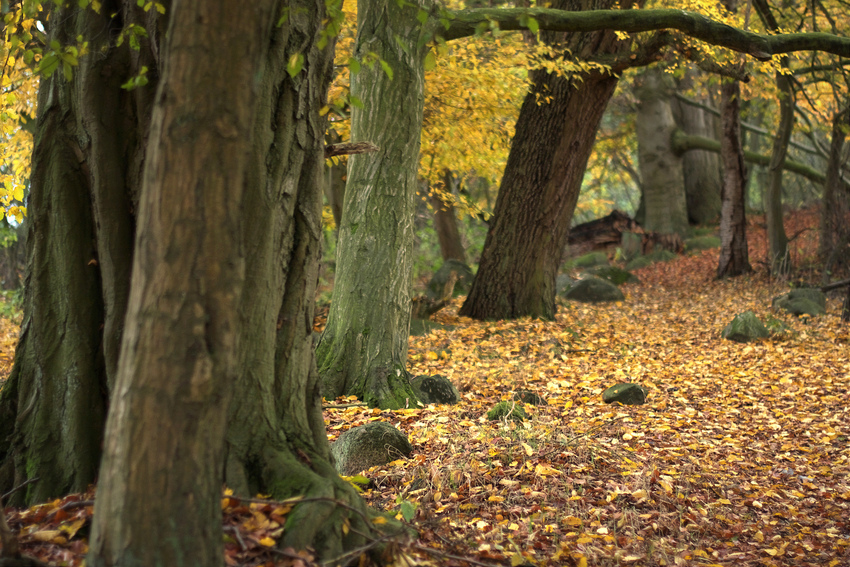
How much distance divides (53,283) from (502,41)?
Result: 861 centimetres

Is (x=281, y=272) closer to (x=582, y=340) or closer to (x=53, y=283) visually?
(x=53, y=283)

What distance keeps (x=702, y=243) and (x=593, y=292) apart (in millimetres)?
6211

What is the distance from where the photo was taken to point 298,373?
2.94 m

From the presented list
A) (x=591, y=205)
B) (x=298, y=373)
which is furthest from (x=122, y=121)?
(x=591, y=205)

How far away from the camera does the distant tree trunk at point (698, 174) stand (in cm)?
1997

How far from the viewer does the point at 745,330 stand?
9016 mm

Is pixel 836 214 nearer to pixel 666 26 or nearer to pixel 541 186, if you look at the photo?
pixel 541 186

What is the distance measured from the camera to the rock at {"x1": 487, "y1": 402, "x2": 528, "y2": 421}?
16.9ft

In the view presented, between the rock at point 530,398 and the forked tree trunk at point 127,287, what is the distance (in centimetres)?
327

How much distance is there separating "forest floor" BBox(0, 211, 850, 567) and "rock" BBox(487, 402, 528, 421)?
0.37 ft

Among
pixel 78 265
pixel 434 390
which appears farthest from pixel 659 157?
pixel 78 265

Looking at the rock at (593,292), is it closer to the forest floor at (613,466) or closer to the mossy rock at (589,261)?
the forest floor at (613,466)

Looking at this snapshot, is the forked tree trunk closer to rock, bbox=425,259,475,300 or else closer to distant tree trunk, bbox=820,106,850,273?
rock, bbox=425,259,475,300

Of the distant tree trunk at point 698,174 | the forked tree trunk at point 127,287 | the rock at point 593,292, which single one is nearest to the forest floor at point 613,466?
the forked tree trunk at point 127,287
